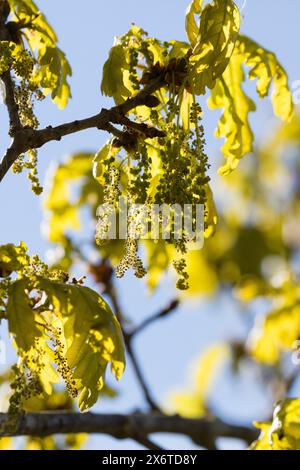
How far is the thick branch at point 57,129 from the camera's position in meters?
2.89

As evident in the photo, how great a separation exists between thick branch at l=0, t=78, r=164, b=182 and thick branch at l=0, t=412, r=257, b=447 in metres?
0.86

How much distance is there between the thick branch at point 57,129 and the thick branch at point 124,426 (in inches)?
33.8

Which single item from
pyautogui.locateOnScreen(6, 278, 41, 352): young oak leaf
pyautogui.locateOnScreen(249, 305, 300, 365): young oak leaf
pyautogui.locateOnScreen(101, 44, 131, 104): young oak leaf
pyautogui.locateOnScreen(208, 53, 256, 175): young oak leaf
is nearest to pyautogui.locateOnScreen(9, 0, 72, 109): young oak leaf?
pyautogui.locateOnScreen(101, 44, 131, 104): young oak leaf

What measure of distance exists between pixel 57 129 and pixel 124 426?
158 cm

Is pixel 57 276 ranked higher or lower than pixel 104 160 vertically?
lower

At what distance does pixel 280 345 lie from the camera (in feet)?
17.8

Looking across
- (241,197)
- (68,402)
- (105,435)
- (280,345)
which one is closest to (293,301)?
(280,345)

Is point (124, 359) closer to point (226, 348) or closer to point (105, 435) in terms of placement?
point (105, 435)

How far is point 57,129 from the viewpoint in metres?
2.90

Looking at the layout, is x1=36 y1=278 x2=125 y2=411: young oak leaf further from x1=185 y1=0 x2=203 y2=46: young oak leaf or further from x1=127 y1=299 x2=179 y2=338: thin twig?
x1=127 y1=299 x2=179 y2=338: thin twig

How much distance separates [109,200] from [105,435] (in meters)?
1.31

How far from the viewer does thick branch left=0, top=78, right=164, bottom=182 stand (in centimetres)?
289

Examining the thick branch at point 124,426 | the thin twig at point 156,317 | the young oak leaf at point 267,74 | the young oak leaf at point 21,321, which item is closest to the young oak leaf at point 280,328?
the thin twig at point 156,317

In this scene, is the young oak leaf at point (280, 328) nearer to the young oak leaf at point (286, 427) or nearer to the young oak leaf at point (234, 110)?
the young oak leaf at point (286, 427)
